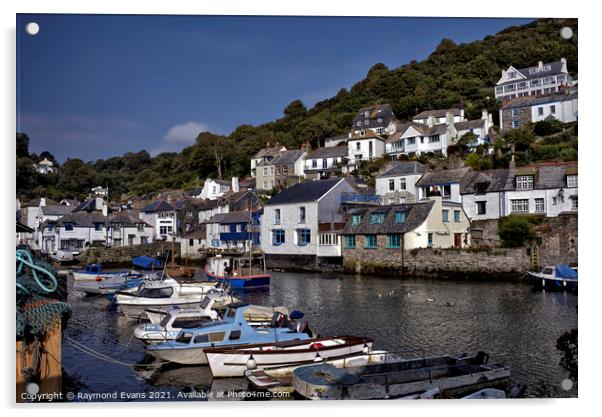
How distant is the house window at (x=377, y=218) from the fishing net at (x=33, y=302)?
866 inches

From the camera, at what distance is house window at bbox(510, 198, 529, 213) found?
27.8 metres

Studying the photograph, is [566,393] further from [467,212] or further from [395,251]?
[467,212]

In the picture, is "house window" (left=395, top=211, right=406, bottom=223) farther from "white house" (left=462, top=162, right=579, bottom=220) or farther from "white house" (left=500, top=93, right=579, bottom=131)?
"white house" (left=500, top=93, right=579, bottom=131)

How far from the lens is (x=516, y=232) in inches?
945

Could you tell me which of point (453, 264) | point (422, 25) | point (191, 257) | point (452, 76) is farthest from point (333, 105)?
point (422, 25)

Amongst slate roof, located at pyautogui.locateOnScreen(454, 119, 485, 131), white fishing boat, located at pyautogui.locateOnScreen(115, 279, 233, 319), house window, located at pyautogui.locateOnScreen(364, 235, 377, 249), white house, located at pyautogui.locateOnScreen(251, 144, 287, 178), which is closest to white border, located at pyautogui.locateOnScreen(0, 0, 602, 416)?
white fishing boat, located at pyautogui.locateOnScreen(115, 279, 233, 319)

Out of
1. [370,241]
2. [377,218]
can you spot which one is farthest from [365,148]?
[370,241]

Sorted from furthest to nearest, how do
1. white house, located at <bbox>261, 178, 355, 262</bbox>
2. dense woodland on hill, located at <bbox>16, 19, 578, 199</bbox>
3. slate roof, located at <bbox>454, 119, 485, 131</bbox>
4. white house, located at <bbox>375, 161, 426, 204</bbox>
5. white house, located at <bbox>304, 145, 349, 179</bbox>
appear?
1. white house, located at <bbox>304, 145, 349, 179</bbox>
2. slate roof, located at <bbox>454, 119, 485, 131</bbox>
3. dense woodland on hill, located at <bbox>16, 19, 578, 199</bbox>
4. white house, located at <bbox>375, 161, 426, 204</bbox>
5. white house, located at <bbox>261, 178, 355, 262</bbox>

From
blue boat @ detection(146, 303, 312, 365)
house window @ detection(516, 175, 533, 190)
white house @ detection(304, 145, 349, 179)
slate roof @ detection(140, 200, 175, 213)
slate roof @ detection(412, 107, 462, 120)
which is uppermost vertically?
slate roof @ detection(412, 107, 462, 120)

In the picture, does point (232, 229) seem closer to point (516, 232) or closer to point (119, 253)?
point (119, 253)

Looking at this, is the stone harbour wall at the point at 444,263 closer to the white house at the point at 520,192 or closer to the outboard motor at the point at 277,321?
the white house at the point at 520,192

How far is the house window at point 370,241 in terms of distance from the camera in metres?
28.3

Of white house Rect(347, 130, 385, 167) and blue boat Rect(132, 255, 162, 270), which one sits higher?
white house Rect(347, 130, 385, 167)

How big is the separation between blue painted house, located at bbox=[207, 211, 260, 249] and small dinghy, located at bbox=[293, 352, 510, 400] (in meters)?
26.8
